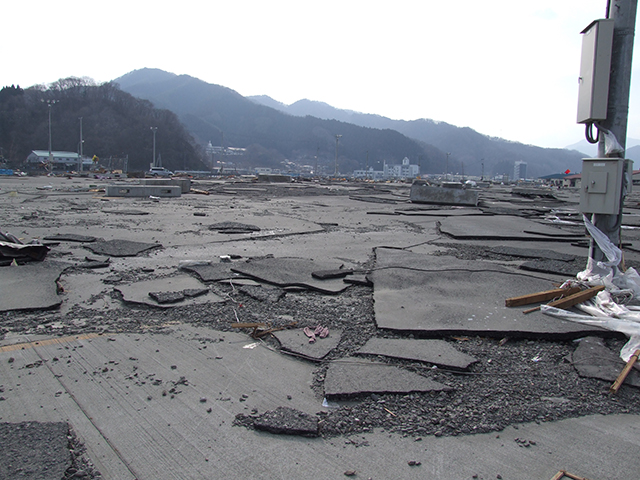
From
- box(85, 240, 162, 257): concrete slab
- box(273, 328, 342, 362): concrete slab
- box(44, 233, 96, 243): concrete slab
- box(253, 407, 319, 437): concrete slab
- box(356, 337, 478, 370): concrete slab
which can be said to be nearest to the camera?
box(253, 407, 319, 437): concrete slab

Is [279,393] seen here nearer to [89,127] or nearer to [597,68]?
[597,68]

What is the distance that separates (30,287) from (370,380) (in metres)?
4.36

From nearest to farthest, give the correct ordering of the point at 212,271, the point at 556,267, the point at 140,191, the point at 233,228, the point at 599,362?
the point at 599,362 → the point at 212,271 → the point at 556,267 → the point at 233,228 → the point at 140,191

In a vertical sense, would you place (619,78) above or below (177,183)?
above

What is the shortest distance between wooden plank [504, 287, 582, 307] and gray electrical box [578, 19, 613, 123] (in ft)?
6.81

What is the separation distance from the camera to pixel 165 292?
216 inches

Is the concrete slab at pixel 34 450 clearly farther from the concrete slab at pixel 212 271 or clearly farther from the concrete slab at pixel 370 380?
the concrete slab at pixel 212 271

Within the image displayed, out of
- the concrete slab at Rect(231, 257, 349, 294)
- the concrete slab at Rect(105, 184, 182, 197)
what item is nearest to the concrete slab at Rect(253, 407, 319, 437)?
the concrete slab at Rect(231, 257, 349, 294)

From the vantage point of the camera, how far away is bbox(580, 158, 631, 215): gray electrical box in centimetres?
529

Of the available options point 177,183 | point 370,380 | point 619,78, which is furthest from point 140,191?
point 370,380

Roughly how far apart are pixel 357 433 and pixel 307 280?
133 inches

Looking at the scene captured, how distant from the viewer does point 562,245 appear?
976 centimetres

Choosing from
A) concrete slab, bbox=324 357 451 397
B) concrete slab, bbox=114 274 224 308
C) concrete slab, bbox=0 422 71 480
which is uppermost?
concrete slab, bbox=114 274 224 308

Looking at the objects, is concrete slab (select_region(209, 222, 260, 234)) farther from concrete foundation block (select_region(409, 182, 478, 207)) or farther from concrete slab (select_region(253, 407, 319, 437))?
concrete foundation block (select_region(409, 182, 478, 207))
